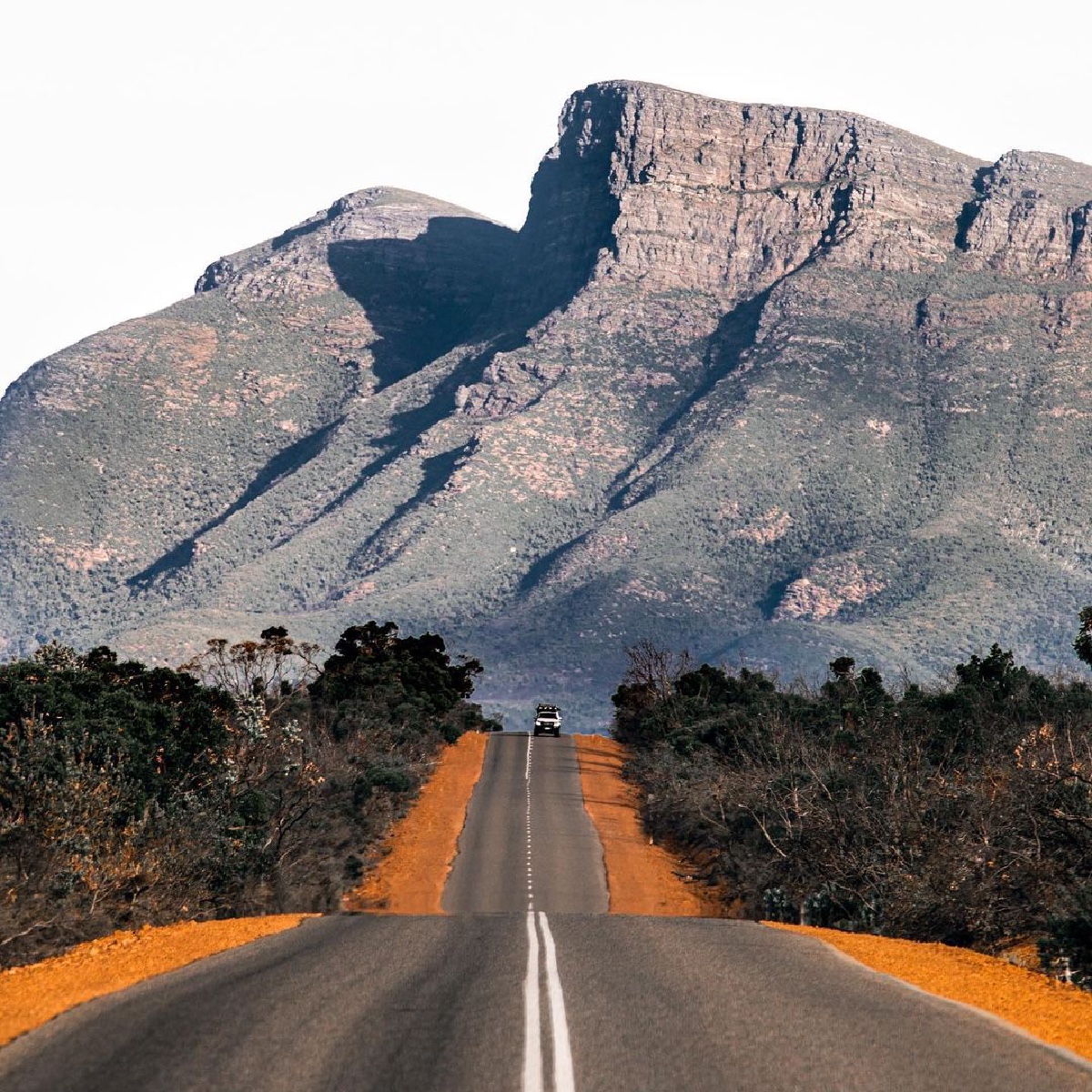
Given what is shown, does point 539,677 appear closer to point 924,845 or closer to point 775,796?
point 775,796

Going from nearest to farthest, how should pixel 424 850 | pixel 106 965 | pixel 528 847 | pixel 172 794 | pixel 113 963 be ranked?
pixel 106 965 → pixel 113 963 → pixel 172 794 → pixel 424 850 → pixel 528 847

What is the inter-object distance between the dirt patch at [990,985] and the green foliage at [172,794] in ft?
37.4

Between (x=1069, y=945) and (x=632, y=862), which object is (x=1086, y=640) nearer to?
(x=632, y=862)

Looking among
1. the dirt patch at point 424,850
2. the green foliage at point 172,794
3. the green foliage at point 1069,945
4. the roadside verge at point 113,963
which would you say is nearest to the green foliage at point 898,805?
the green foliage at point 1069,945

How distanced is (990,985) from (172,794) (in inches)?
1015

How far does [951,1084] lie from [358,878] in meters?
39.3

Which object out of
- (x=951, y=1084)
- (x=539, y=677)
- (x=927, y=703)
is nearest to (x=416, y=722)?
(x=927, y=703)

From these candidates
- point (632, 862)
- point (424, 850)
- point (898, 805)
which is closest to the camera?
point (898, 805)

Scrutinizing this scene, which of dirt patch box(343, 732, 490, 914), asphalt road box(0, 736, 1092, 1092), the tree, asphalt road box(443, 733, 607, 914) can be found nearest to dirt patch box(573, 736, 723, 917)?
asphalt road box(443, 733, 607, 914)

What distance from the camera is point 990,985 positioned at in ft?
57.9

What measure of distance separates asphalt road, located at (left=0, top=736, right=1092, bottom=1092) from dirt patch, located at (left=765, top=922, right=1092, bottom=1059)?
49cm

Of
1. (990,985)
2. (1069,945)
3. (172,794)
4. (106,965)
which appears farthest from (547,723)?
(990,985)

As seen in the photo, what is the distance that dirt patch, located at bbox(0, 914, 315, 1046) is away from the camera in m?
14.8

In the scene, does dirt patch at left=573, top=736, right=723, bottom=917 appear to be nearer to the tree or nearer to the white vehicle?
the tree
